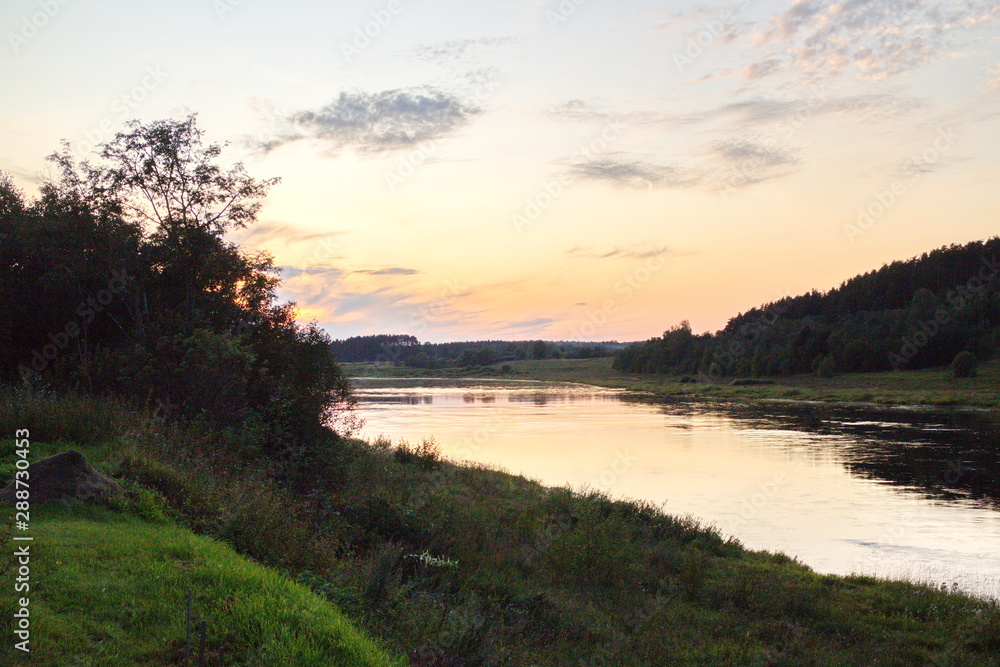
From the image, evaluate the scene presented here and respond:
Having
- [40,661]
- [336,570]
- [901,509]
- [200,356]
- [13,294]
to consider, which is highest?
[13,294]

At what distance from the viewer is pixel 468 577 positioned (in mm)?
11969

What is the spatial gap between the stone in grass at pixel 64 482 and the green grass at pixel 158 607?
56cm

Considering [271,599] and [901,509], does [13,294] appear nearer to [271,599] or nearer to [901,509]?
[271,599]

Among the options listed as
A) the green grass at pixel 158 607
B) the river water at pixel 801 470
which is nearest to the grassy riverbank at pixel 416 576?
the green grass at pixel 158 607

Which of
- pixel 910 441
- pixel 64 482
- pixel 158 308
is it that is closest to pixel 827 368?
pixel 910 441

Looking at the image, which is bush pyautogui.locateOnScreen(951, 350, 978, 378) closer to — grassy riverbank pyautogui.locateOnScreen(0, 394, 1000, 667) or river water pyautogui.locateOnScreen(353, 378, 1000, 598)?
river water pyautogui.locateOnScreen(353, 378, 1000, 598)

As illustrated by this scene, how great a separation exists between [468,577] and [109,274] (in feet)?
49.4

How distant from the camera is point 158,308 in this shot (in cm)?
2152

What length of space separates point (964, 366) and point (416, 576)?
71722 mm

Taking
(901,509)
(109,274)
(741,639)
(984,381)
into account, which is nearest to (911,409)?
(984,381)

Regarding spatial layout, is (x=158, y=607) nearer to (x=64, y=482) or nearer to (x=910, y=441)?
(x=64, y=482)

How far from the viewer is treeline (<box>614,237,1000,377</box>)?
7625 cm

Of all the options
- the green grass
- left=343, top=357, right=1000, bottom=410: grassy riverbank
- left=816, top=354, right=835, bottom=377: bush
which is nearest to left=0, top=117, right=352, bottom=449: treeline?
the green grass

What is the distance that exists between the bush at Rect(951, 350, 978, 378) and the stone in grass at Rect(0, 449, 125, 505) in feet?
246
